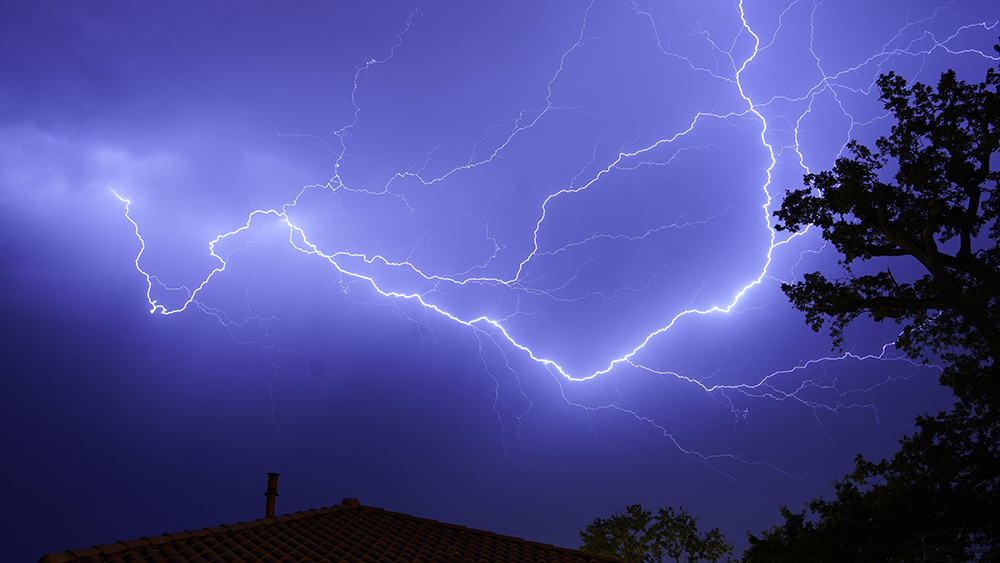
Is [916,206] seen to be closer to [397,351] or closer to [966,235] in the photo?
[966,235]

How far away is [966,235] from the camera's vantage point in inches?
283

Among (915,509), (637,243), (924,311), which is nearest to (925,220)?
(924,311)

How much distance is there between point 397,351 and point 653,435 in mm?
22401

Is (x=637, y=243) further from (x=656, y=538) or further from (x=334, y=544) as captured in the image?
(x=334, y=544)

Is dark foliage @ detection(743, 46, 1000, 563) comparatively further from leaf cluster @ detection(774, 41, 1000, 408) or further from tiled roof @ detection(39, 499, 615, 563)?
tiled roof @ detection(39, 499, 615, 563)

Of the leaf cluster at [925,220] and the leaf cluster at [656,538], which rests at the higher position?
the leaf cluster at [925,220]

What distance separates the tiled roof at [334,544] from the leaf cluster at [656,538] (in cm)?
709

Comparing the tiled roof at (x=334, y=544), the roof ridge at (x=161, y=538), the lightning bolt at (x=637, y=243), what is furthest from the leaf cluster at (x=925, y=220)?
the lightning bolt at (x=637, y=243)

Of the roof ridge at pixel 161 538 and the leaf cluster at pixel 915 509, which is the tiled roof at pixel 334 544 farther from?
the leaf cluster at pixel 915 509

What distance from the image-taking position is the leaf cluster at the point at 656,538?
41.7 feet

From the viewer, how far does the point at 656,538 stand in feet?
43.0

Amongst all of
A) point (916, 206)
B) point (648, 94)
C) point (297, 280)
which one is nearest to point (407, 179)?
point (297, 280)

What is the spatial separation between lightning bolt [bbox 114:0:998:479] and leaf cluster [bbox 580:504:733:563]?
15.0 metres

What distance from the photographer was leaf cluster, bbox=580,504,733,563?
1270 cm
